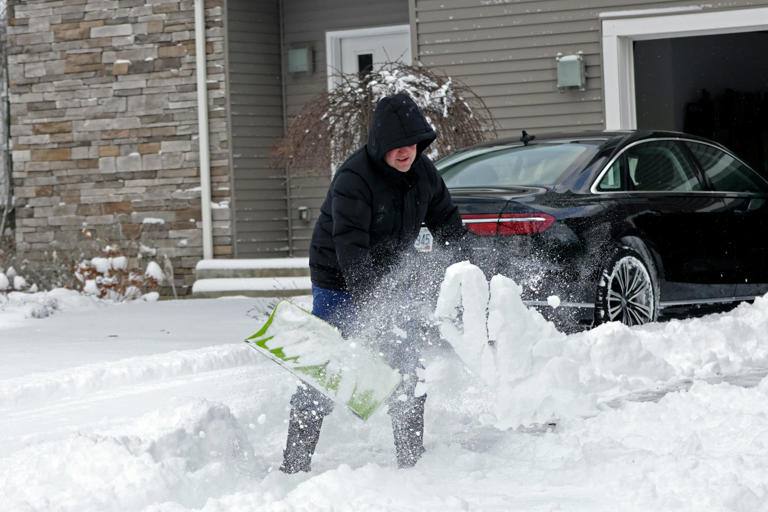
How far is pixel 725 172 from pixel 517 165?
188cm

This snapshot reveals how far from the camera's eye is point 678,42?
1301 centimetres

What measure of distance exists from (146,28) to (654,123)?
19.7 ft

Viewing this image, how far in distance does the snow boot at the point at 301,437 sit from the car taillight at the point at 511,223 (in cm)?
249

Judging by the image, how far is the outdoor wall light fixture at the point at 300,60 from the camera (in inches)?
535

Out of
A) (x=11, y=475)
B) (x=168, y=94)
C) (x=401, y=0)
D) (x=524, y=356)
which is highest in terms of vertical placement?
(x=401, y=0)

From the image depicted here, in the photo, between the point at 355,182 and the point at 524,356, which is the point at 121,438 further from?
the point at 524,356

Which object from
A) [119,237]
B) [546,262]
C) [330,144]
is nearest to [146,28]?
[119,237]

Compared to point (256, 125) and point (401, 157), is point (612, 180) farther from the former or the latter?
point (256, 125)

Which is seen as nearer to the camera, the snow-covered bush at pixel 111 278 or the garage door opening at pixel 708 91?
the snow-covered bush at pixel 111 278

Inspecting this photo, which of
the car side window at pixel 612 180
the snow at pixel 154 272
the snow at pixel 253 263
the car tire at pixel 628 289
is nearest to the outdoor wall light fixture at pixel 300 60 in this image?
the snow at pixel 253 263

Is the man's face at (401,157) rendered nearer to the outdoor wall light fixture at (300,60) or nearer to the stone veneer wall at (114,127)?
the stone veneer wall at (114,127)

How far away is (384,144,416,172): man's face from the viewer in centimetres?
448

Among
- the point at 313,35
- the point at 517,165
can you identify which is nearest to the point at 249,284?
the point at 313,35

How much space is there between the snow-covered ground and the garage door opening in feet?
21.8
